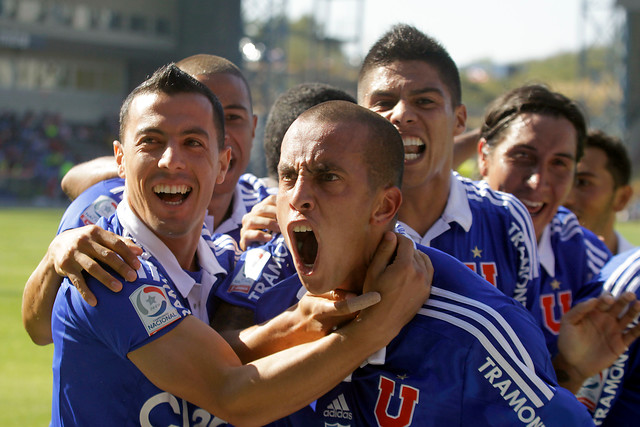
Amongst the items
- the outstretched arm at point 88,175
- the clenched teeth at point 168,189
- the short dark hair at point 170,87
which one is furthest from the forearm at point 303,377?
the outstretched arm at point 88,175

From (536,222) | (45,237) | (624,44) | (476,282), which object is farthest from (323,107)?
(624,44)

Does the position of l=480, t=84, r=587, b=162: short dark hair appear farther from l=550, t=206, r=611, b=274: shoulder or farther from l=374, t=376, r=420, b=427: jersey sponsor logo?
l=374, t=376, r=420, b=427: jersey sponsor logo

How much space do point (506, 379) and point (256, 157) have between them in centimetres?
2181

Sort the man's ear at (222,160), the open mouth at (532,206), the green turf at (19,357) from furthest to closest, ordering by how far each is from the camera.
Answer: the green turf at (19,357) → the open mouth at (532,206) → the man's ear at (222,160)

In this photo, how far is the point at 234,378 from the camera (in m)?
2.26

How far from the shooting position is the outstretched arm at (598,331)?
2715 mm

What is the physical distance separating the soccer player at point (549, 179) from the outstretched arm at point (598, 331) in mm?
517

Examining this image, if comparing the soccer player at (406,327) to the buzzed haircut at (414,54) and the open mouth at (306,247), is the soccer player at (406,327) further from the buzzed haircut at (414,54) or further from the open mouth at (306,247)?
the buzzed haircut at (414,54)

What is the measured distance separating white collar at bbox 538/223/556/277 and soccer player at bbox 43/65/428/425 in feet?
4.40

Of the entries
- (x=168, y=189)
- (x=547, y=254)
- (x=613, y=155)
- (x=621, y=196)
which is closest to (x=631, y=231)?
(x=621, y=196)

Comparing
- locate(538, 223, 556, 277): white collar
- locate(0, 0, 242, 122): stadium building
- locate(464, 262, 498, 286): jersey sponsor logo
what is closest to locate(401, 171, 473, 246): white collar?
locate(464, 262, 498, 286): jersey sponsor logo

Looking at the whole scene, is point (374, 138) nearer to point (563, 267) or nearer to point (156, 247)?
point (156, 247)

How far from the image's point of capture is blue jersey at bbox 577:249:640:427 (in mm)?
3047

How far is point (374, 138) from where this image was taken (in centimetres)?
233
